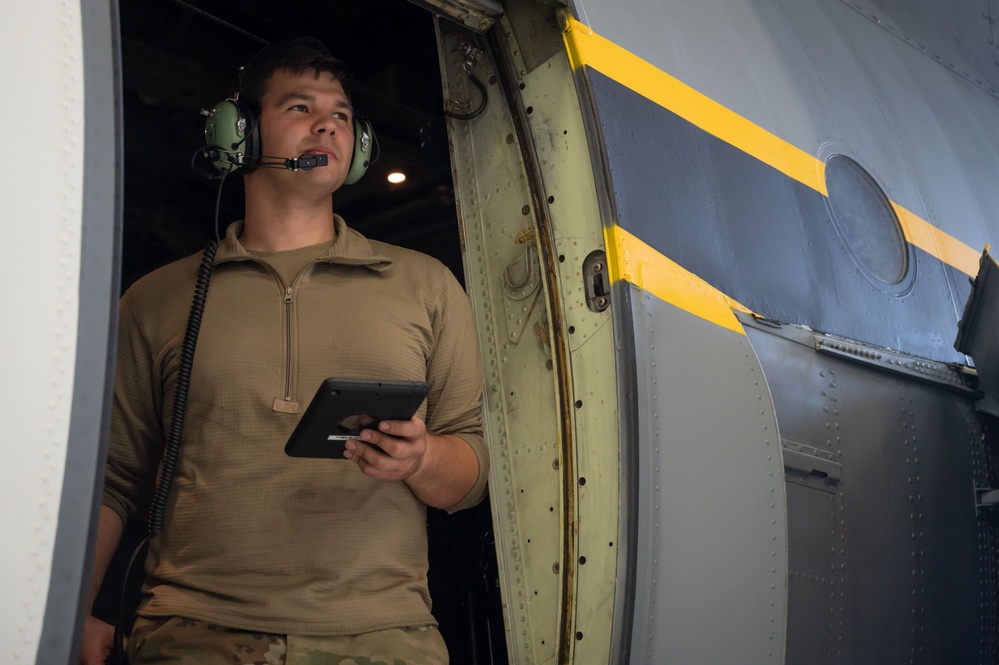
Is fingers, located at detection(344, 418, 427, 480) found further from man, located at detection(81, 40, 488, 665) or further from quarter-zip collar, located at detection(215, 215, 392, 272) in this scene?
quarter-zip collar, located at detection(215, 215, 392, 272)

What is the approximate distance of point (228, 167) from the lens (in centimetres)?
195

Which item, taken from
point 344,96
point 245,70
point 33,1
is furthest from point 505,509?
point 33,1

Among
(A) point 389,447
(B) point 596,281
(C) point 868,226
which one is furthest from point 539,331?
(C) point 868,226

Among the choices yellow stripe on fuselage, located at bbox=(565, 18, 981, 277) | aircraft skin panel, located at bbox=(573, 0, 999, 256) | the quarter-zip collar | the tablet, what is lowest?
the tablet

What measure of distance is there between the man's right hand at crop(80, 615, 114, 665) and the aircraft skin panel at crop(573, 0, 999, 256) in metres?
1.50

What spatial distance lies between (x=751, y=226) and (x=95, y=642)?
160cm

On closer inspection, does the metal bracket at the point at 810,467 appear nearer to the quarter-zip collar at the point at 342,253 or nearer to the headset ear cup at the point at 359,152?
the quarter-zip collar at the point at 342,253

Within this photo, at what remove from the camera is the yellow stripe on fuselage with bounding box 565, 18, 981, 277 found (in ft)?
6.61

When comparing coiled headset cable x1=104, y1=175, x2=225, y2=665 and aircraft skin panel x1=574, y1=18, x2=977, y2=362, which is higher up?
aircraft skin panel x1=574, y1=18, x2=977, y2=362

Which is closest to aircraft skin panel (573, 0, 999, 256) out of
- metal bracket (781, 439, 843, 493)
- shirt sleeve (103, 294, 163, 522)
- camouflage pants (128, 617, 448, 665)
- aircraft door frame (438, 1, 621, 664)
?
aircraft door frame (438, 1, 621, 664)

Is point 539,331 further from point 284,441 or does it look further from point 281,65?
point 281,65

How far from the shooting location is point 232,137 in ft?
6.40

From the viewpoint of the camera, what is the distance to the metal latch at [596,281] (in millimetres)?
1878

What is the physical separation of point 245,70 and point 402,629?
125 cm
